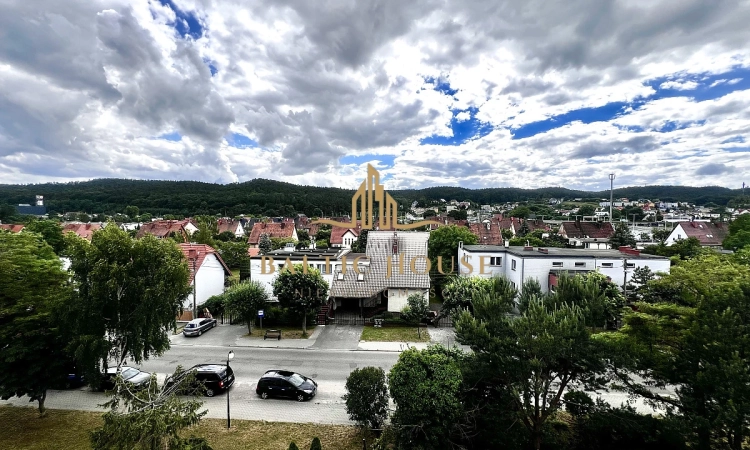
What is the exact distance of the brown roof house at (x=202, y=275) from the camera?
26.0 meters

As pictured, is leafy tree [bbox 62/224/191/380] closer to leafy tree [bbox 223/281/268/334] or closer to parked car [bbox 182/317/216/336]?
leafy tree [bbox 223/281/268/334]

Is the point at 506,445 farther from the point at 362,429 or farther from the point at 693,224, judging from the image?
the point at 693,224

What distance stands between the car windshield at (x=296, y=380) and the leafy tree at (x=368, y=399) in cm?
374

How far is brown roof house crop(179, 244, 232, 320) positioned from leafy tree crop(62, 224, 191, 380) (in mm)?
13252

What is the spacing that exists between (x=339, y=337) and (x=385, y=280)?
5993mm

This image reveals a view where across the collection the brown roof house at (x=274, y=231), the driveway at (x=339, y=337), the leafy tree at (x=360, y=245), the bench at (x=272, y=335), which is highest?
the brown roof house at (x=274, y=231)

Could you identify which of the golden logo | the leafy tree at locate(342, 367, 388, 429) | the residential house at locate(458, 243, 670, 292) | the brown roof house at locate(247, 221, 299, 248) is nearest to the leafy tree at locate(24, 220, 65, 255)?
the brown roof house at locate(247, 221, 299, 248)

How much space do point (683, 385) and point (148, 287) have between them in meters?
18.0

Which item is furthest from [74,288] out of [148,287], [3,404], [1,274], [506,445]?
[506,445]

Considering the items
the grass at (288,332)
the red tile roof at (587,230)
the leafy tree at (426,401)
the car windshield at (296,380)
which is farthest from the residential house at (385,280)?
the red tile roof at (587,230)

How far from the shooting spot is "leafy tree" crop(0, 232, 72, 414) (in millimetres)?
11469

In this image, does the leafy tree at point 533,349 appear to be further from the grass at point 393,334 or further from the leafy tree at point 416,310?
the leafy tree at point 416,310

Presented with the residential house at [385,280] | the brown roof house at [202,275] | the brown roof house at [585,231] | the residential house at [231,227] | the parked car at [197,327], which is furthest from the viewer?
the residential house at [231,227]

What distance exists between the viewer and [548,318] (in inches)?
383
